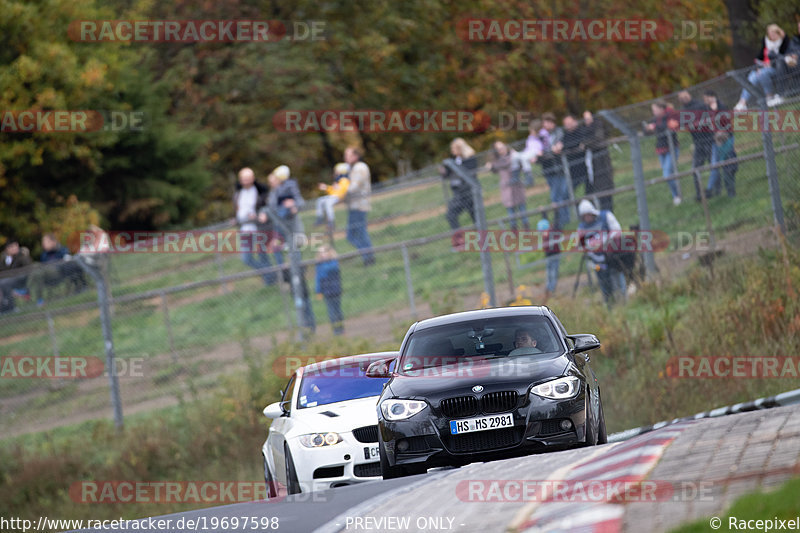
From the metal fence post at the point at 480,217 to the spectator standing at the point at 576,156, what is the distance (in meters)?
1.51

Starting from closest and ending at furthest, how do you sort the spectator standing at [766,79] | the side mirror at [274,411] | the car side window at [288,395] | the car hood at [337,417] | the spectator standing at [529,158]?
the car hood at [337,417], the side mirror at [274,411], the car side window at [288,395], the spectator standing at [766,79], the spectator standing at [529,158]

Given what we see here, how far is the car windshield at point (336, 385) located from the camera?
46.1ft

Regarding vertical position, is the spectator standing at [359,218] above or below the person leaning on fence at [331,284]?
above

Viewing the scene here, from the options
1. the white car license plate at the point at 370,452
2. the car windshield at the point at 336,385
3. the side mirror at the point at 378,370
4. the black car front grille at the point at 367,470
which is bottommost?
the black car front grille at the point at 367,470

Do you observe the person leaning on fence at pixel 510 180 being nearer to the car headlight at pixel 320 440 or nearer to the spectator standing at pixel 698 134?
the spectator standing at pixel 698 134

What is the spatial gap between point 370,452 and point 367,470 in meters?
0.19

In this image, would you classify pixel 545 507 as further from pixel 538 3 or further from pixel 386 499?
pixel 538 3

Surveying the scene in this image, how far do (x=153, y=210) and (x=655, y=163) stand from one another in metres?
30.7

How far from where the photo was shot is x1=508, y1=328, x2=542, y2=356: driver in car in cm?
1231

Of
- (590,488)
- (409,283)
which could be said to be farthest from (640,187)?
(590,488)

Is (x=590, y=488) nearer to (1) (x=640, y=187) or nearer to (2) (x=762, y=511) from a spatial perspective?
(2) (x=762, y=511)

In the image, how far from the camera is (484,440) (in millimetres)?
11234

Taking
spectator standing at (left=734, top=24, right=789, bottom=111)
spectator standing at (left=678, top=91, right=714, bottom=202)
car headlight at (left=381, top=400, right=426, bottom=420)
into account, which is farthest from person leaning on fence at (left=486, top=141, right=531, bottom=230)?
car headlight at (left=381, top=400, right=426, bottom=420)

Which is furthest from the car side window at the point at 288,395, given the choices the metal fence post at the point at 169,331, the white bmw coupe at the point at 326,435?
the metal fence post at the point at 169,331
